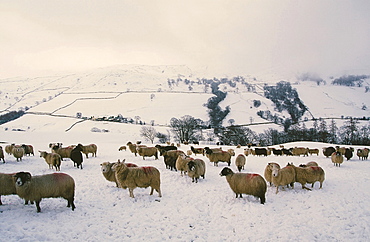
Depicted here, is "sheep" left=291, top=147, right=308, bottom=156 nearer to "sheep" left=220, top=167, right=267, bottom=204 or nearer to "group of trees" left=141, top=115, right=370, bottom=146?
"sheep" left=220, top=167, right=267, bottom=204

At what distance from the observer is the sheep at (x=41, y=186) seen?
24.4 ft

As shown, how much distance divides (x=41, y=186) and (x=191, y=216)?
5.79 m

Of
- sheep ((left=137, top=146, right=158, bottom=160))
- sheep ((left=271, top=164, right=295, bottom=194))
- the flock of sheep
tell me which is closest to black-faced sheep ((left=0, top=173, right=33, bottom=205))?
the flock of sheep

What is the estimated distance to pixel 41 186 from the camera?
7.67 meters

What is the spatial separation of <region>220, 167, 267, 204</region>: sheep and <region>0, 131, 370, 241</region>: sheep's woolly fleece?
0.41m

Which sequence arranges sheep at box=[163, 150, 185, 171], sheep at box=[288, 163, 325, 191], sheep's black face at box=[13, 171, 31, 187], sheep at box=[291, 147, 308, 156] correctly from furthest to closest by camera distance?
1. sheep at box=[291, 147, 308, 156]
2. sheep at box=[163, 150, 185, 171]
3. sheep at box=[288, 163, 325, 191]
4. sheep's black face at box=[13, 171, 31, 187]

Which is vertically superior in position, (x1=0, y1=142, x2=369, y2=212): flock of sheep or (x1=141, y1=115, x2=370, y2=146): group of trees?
(x1=0, y1=142, x2=369, y2=212): flock of sheep

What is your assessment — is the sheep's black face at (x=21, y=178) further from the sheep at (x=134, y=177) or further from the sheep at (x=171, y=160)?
the sheep at (x=171, y=160)

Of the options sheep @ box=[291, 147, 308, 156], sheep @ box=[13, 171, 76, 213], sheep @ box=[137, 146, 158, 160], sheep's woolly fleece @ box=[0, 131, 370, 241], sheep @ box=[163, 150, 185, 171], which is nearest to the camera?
sheep's woolly fleece @ box=[0, 131, 370, 241]

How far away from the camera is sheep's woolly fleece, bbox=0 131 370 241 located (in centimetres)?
709

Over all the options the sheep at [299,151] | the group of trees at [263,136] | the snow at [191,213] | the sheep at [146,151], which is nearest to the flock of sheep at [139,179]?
the snow at [191,213]

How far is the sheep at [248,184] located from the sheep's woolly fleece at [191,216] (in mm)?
407

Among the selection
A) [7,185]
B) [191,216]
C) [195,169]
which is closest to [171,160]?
[195,169]

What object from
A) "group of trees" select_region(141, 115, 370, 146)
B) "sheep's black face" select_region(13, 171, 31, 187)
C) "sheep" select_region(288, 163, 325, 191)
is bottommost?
"group of trees" select_region(141, 115, 370, 146)
